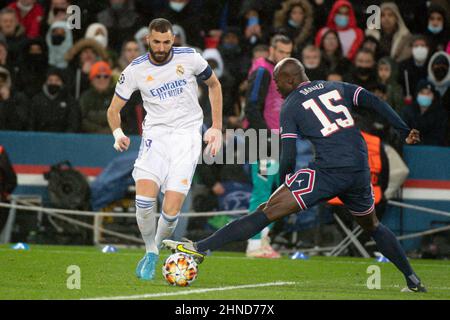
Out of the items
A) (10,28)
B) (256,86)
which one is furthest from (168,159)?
(10,28)

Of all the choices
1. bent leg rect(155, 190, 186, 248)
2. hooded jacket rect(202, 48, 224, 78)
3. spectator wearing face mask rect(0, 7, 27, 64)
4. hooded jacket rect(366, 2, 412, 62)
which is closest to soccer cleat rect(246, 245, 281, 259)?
bent leg rect(155, 190, 186, 248)

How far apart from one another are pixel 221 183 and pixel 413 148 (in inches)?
105

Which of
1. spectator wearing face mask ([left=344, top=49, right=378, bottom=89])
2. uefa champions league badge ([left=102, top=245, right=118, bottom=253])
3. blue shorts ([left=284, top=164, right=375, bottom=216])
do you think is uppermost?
spectator wearing face mask ([left=344, top=49, right=378, bottom=89])

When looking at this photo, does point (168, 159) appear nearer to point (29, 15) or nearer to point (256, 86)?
point (256, 86)

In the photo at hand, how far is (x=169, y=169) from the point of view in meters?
11.2

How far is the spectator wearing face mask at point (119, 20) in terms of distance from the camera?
763 inches

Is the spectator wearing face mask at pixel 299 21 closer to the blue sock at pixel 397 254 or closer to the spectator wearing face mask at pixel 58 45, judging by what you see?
the spectator wearing face mask at pixel 58 45

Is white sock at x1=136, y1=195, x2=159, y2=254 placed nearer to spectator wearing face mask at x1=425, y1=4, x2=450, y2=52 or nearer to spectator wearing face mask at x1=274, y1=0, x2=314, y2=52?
spectator wearing face mask at x1=274, y1=0, x2=314, y2=52

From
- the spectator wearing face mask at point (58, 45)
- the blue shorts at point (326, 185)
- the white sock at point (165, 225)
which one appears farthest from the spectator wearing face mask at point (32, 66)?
the blue shorts at point (326, 185)

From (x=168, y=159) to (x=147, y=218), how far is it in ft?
1.94

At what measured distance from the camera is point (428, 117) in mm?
16859

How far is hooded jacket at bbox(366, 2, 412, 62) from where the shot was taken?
1848 cm

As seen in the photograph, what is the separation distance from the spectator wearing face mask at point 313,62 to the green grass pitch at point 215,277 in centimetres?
313
